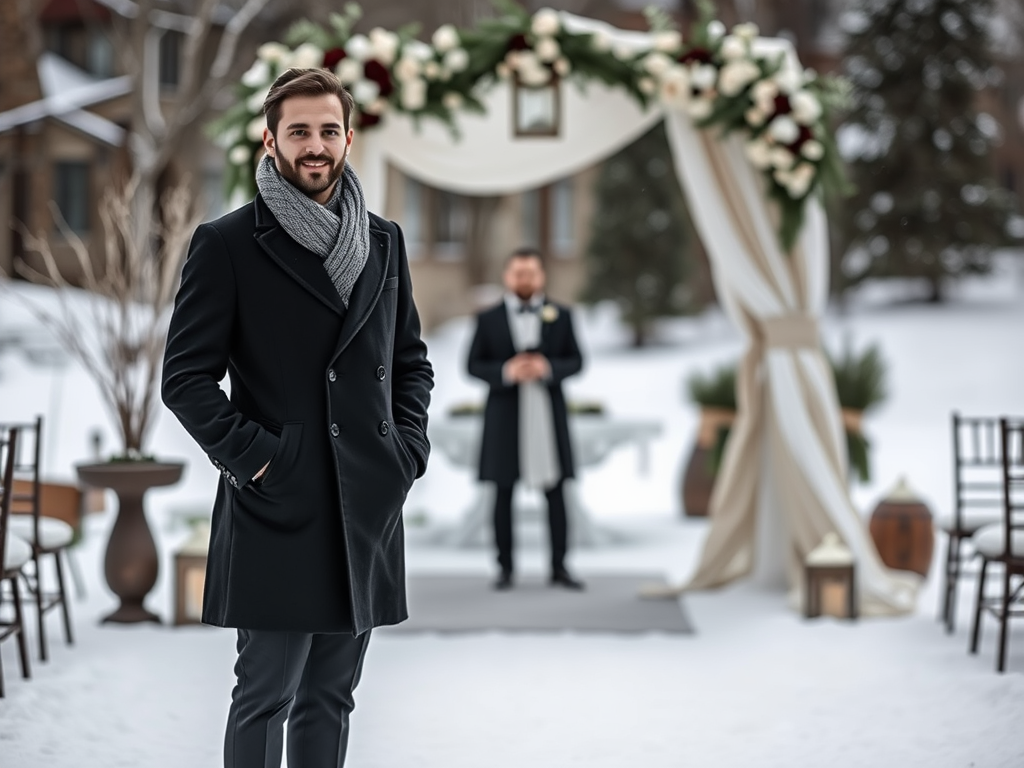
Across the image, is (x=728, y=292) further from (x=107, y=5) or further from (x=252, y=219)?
(x=107, y=5)

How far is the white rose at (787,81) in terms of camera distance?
5832 millimetres

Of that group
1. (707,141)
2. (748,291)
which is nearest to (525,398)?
(748,291)

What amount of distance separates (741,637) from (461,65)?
110 inches

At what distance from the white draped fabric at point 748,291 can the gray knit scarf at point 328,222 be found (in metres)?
3.53

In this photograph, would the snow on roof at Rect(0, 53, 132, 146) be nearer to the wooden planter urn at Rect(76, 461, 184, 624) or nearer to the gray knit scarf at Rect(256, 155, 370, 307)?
the wooden planter urn at Rect(76, 461, 184, 624)

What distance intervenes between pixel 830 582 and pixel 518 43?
277 cm

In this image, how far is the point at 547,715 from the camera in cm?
415

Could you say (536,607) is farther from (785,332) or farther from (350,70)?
(350,70)

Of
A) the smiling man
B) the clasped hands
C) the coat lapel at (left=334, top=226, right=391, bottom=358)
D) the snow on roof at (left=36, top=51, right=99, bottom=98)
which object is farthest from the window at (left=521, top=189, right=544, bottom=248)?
the smiling man

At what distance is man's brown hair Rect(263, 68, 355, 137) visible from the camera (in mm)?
2432

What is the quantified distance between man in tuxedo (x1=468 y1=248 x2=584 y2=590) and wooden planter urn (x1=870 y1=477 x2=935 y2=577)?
1566mm

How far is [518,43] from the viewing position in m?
5.96

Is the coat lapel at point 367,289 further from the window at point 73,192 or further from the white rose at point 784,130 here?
the window at point 73,192

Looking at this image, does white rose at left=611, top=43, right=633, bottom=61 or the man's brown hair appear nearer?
the man's brown hair
